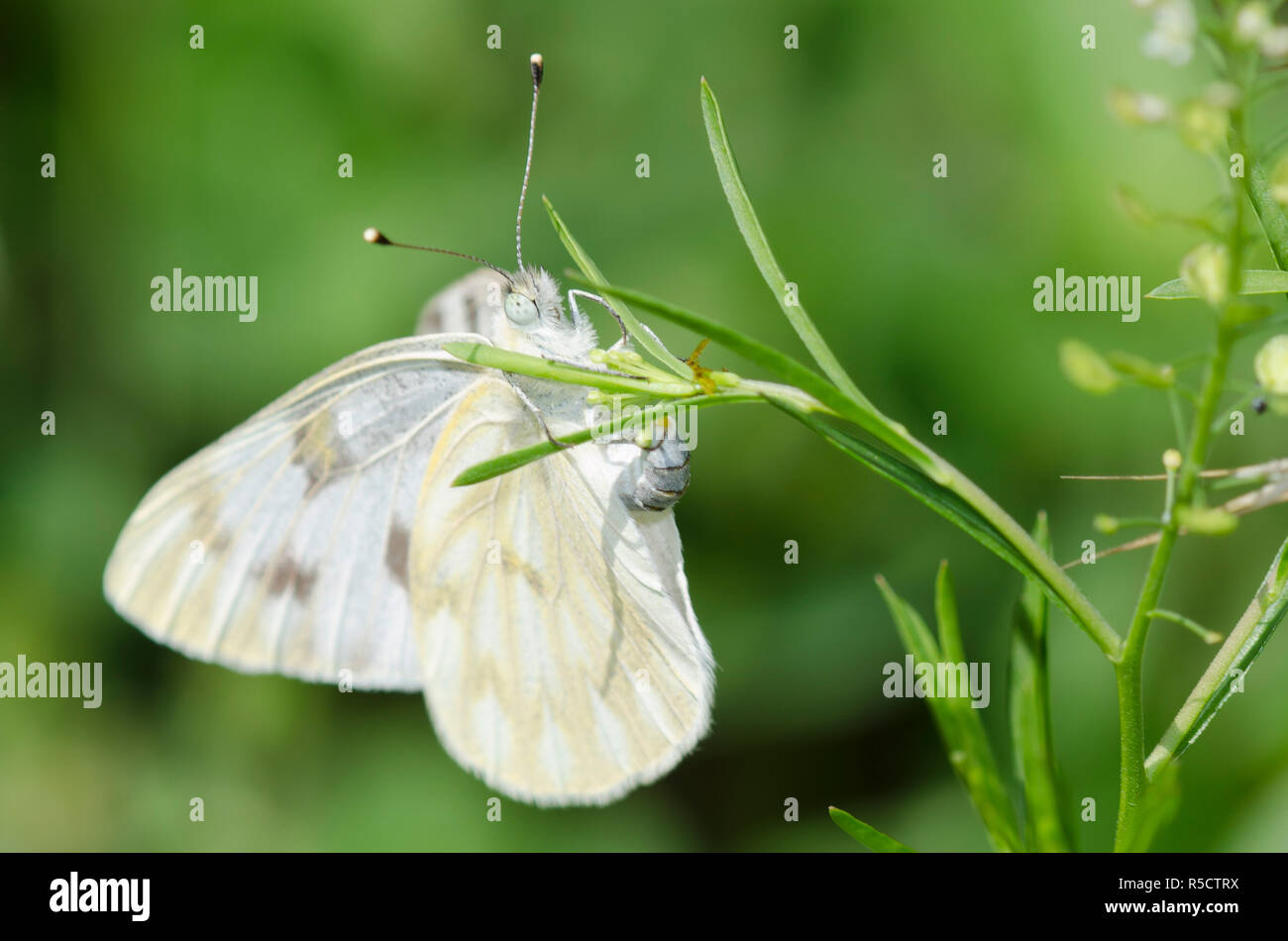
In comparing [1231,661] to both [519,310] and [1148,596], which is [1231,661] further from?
[519,310]

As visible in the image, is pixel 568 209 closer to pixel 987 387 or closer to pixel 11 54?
pixel 987 387

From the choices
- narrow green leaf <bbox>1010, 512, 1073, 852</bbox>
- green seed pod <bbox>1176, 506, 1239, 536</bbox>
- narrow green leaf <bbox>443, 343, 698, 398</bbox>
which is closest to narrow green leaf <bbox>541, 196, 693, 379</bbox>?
narrow green leaf <bbox>443, 343, 698, 398</bbox>

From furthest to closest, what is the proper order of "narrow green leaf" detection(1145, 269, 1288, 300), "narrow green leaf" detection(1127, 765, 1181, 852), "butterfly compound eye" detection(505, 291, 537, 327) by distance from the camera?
"butterfly compound eye" detection(505, 291, 537, 327)
"narrow green leaf" detection(1145, 269, 1288, 300)
"narrow green leaf" detection(1127, 765, 1181, 852)

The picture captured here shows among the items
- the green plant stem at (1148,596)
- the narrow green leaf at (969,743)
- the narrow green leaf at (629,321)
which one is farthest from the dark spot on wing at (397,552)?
the green plant stem at (1148,596)

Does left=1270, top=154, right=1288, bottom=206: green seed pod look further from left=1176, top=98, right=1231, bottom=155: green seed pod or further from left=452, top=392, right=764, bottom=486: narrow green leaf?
left=452, top=392, right=764, bottom=486: narrow green leaf

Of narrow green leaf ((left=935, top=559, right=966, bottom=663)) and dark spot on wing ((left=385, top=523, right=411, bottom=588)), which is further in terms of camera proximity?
dark spot on wing ((left=385, top=523, right=411, bottom=588))
